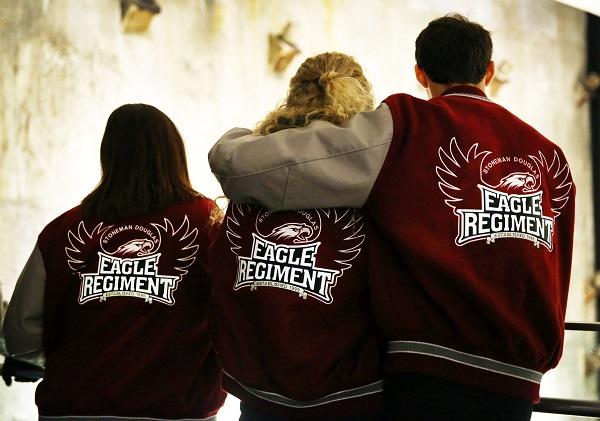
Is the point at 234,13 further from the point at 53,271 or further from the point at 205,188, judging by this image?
the point at 53,271

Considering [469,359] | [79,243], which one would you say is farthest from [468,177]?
[79,243]

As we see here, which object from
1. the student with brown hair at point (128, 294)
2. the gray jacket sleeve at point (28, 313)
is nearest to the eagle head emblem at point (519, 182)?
the student with brown hair at point (128, 294)

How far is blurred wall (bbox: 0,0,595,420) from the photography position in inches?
139

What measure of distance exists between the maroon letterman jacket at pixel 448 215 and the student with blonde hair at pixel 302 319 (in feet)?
0.15

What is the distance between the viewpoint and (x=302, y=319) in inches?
64.6

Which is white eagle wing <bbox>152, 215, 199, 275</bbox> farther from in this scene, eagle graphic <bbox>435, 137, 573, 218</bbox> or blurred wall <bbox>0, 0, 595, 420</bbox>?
blurred wall <bbox>0, 0, 595, 420</bbox>

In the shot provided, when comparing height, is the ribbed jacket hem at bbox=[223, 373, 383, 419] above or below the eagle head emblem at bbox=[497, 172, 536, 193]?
below

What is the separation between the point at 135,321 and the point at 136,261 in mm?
137

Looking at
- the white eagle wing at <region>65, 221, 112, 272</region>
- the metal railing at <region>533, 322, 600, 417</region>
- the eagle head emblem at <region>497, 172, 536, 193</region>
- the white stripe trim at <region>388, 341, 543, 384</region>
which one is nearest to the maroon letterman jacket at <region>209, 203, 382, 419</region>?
the white stripe trim at <region>388, 341, 543, 384</region>

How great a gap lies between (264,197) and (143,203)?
0.51 m

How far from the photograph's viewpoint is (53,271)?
212 cm

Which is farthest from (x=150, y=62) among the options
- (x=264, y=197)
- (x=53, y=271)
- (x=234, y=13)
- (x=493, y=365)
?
(x=493, y=365)

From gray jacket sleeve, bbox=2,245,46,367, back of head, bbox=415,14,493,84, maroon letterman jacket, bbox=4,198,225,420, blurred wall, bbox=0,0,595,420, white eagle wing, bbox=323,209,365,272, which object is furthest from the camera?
blurred wall, bbox=0,0,595,420

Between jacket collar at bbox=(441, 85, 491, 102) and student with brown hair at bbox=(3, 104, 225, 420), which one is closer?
jacket collar at bbox=(441, 85, 491, 102)
